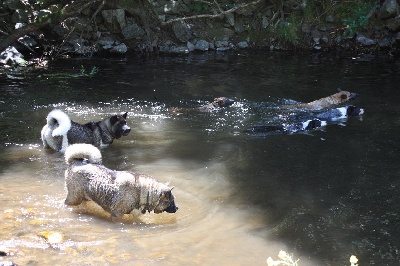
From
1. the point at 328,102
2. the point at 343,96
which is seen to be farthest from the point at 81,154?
the point at 343,96

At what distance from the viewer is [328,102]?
1191 centimetres

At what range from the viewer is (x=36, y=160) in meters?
8.13

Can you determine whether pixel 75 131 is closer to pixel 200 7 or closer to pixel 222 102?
pixel 222 102

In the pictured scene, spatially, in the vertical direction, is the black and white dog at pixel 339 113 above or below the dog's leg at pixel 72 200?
below

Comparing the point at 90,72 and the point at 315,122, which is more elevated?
the point at 315,122

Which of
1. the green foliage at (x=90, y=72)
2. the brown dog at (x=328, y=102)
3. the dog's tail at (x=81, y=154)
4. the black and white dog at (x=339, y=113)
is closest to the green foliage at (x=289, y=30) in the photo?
the brown dog at (x=328, y=102)

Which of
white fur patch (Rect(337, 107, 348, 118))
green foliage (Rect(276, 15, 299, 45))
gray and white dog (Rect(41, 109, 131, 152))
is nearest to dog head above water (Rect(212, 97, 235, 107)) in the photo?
white fur patch (Rect(337, 107, 348, 118))

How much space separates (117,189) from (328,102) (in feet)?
23.8

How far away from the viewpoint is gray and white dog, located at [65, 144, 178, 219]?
5.97 m

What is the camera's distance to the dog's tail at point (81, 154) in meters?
6.22

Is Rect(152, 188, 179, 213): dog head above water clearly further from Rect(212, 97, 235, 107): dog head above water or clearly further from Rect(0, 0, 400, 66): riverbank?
Rect(0, 0, 400, 66): riverbank

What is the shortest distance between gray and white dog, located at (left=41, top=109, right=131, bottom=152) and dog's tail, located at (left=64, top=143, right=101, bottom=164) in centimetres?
165

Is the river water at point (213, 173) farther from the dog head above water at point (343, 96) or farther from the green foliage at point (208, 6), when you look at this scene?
the green foliage at point (208, 6)

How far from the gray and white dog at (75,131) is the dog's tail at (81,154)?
1.65 m
